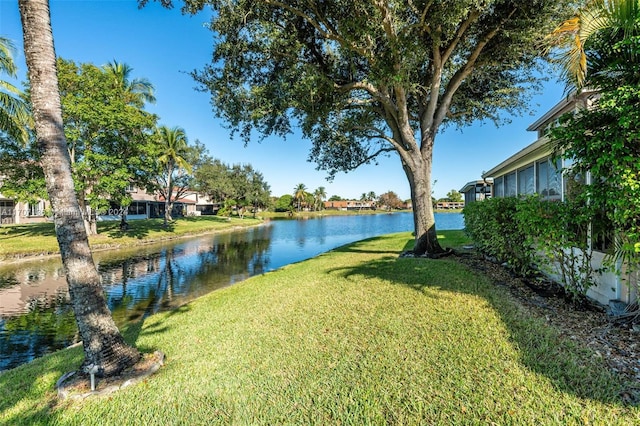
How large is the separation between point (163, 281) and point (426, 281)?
9675 mm

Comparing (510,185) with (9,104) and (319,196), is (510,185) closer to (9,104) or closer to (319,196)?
(9,104)

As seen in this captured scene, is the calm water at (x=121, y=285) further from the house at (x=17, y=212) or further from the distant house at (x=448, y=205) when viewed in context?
the distant house at (x=448, y=205)

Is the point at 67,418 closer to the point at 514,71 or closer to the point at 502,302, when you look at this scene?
the point at 502,302

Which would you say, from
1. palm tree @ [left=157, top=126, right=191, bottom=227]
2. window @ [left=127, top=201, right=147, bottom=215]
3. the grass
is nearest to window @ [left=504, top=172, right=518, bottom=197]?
the grass

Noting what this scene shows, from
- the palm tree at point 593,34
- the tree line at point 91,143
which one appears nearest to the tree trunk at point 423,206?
the palm tree at point 593,34

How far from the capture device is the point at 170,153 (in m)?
31.7

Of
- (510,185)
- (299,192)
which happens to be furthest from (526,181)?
(299,192)

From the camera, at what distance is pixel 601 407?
8.63 feet

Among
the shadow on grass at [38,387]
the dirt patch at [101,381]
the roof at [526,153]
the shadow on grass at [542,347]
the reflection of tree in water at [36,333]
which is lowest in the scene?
the reflection of tree in water at [36,333]

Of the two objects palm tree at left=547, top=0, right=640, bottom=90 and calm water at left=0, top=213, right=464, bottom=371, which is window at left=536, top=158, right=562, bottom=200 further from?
calm water at left=0, top=213, right=464, bottom=371

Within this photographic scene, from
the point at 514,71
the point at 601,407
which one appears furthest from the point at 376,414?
the point at 514,71

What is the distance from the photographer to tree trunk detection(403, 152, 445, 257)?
10242 mm

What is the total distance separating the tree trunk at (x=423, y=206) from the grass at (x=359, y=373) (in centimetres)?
463

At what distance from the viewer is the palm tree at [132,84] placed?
80.2ft
